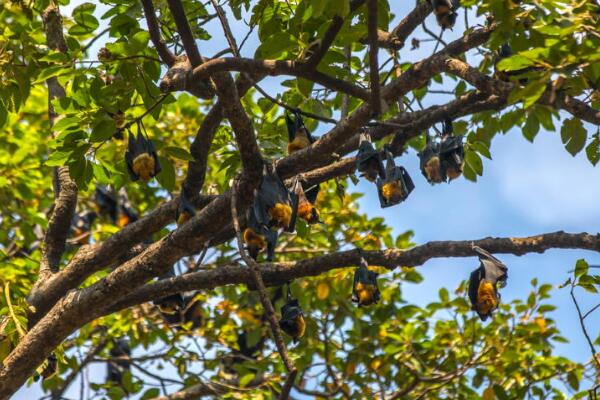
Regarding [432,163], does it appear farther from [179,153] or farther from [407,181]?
[179,153]

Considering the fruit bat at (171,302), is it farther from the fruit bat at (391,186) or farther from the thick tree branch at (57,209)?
the fruit bat at (391,186)

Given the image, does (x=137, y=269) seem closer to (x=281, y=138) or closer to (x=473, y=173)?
(x=281, y=138)

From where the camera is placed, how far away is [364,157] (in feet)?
14.5

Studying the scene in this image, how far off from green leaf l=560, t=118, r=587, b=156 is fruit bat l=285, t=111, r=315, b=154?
1223 mm

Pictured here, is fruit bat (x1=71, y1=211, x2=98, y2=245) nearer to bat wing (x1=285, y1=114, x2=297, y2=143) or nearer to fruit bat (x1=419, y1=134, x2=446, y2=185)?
bat wing (x1=285, y1=114, x2=297, y2=143)

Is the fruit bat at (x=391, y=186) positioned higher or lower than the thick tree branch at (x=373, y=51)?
higher

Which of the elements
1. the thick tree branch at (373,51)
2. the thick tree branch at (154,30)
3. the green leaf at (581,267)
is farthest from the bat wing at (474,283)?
the thick tree branch at (154,30)

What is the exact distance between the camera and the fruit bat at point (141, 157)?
180 inches

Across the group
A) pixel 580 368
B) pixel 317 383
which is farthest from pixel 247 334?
pixel 580 368

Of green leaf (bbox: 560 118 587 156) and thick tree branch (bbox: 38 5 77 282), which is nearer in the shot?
green leaf (bbox: 560 118 587 156)

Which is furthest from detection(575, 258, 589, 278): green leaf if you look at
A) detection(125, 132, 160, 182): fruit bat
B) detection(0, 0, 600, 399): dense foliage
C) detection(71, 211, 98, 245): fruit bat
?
detection(71, 211, 98, 245): fruit bat

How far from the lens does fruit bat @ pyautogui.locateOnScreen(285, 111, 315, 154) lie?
4840 millimetres

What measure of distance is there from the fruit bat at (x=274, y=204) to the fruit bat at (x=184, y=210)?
70 cm

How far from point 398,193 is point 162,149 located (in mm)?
1142
